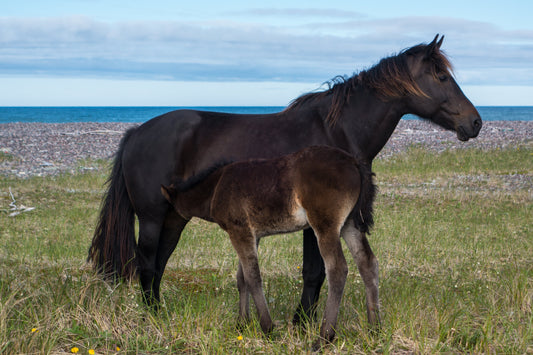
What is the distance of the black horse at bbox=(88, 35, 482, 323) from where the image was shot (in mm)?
5109

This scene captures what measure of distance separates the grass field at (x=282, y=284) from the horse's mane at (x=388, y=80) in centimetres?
184

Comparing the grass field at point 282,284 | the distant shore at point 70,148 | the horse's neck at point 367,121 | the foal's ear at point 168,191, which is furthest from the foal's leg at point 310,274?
the distant shore at point 70,148

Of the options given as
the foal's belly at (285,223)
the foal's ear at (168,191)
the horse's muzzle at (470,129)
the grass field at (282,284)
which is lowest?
the grass field at (282,284)

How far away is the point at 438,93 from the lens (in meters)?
5.16

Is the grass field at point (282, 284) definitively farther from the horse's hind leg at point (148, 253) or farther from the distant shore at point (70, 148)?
the distant shore at point (70, 148)

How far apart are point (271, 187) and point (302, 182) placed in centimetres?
25

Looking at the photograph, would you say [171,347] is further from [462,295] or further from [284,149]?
[462,295]

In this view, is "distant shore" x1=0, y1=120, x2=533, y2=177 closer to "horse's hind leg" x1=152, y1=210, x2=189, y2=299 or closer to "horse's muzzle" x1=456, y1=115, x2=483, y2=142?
"horse's hind leg" x1=152, y1=210, x2=189, y2=299

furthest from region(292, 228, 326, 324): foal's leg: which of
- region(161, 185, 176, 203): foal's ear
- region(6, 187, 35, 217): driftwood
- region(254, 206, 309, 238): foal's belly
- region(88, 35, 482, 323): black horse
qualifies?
region(6, 187, 35, 217): driftwood

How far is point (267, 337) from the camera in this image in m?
4.47

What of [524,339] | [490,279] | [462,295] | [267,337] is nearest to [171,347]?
[267,337]

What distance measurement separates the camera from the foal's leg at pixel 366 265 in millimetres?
4547

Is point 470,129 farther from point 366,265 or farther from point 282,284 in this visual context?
point 282,284

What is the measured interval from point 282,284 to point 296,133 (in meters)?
2.08
